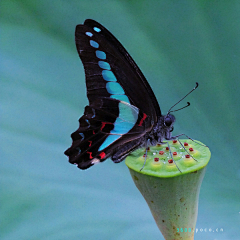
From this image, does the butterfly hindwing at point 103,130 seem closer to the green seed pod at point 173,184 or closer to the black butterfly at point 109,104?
the black butterfly at point 109,104

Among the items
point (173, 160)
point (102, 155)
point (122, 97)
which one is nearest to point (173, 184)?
point (173, 160)

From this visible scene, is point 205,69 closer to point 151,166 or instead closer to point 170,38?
point 170,38

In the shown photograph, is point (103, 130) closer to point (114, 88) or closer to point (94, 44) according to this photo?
point (114, 88)

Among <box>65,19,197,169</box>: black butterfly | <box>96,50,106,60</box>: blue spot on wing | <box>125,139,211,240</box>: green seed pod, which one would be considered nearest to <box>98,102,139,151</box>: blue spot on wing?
<box>65,19,197,169</box>: black butterfly

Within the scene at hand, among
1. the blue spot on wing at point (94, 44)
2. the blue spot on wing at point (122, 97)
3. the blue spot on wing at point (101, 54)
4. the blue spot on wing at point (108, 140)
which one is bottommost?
the blue spot on wing at point (108, 140)

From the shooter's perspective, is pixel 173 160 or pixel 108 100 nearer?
pixel 173 160

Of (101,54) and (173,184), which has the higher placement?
(101,54)

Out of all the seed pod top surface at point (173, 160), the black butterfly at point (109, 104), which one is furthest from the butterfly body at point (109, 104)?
the seed pod top surface at point (173, 160)
